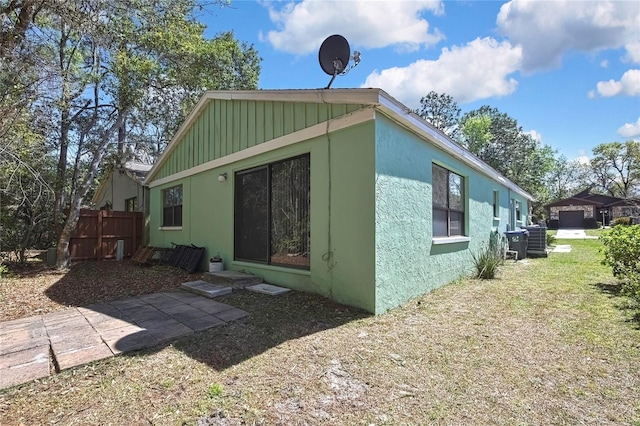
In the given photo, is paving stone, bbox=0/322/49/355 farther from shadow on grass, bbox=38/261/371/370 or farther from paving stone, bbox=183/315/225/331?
paving stone, bbox=183/315/225/331

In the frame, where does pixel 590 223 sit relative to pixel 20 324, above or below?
above

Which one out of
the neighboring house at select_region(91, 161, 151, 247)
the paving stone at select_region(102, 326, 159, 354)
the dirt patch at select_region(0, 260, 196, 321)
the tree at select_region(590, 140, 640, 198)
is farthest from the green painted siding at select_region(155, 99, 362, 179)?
the tree at select_region(590, 140, 640, 198)

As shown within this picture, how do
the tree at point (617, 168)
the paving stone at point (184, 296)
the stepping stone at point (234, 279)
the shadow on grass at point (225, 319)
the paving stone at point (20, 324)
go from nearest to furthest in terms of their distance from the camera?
the shadow on grass at point (225, 319), the paving stone at point (20, 324), the paving stone at point (184, 296), the stepping stone at point (234, 279), the tree at point (617, 168)

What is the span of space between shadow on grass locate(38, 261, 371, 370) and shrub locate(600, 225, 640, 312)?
485 cm

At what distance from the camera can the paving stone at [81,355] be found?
311cm

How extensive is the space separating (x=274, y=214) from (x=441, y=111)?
29.6 metres

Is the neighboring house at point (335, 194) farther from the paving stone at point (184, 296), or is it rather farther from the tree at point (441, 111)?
the tree at point (441, 111)

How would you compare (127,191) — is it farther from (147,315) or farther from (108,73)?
(147,315)

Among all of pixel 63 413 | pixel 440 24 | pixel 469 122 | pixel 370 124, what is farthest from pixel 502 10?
pixel 469 122

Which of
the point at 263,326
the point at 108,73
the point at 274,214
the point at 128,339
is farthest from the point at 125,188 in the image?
the point at 263,326

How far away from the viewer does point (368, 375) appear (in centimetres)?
283

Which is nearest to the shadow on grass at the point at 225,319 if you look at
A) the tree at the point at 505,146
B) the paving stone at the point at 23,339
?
the paving stone at the point at 23,339

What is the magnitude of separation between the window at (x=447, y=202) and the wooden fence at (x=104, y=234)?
474 inches

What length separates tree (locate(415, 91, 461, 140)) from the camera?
3091 cm
